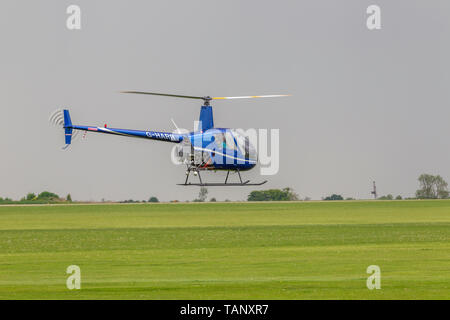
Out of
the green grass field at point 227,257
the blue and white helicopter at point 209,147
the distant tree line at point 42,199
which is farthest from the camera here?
the distant tree line at point 42,199

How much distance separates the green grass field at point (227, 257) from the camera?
34094 mm

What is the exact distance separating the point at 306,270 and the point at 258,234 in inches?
931

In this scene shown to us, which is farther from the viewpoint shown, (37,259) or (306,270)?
(37,259)

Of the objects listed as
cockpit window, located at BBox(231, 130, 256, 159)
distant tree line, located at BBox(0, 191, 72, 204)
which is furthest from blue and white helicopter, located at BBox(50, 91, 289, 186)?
distant tree line, located at BBox(0, 191, 72, 204)

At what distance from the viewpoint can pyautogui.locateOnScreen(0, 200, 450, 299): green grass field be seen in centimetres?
3409

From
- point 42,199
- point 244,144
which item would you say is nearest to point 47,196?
point 42,199

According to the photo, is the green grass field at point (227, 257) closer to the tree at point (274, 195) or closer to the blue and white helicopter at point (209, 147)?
the blue and white helicopter at point (209, 147)

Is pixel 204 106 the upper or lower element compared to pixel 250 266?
upper

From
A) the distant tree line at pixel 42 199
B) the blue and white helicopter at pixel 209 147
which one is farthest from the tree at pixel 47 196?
the blue and white helicopter at pixel 209 147

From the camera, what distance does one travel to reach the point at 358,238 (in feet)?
194

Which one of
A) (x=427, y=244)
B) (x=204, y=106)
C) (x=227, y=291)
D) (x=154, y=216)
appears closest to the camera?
(x=227, y=291)
